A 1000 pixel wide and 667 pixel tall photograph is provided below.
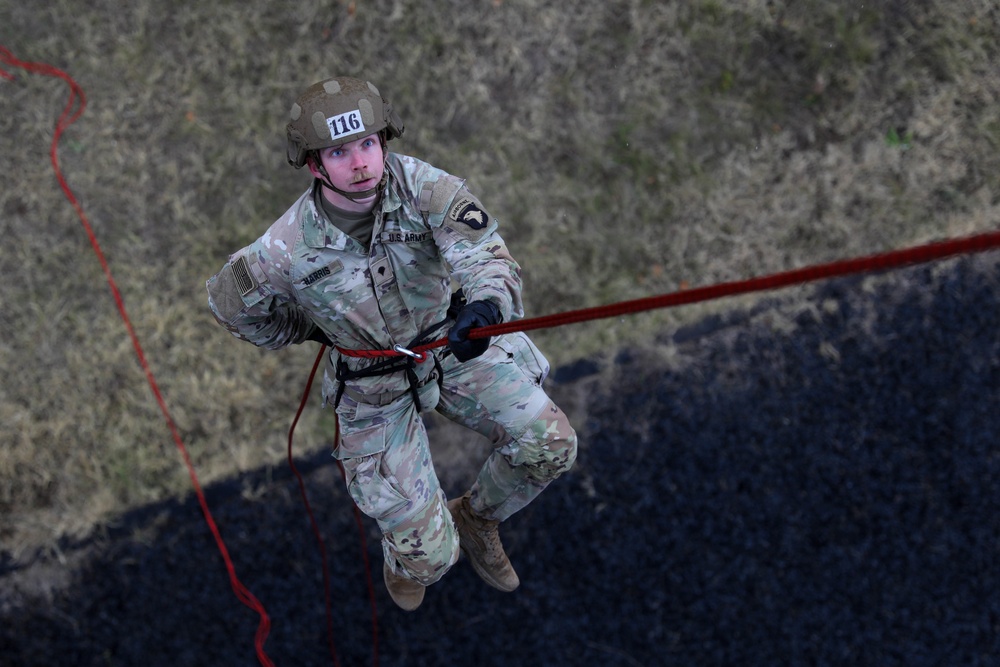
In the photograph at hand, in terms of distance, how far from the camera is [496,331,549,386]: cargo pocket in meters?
5.29

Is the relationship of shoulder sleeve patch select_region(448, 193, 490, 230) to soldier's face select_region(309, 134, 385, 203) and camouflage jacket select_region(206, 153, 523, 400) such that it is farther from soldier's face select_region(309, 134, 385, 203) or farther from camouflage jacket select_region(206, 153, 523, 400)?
soldier's face select_region(309, 134, 385, 203)

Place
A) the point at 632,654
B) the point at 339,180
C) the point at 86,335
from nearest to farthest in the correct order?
the point at 339,180 < the point at 632,654 < the point at 86,335

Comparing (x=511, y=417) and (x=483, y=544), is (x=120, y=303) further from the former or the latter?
(x=511, y=417)

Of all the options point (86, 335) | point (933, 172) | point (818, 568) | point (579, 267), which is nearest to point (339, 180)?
point (579, 267)

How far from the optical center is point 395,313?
4.88 metres

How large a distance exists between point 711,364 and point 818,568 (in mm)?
1715

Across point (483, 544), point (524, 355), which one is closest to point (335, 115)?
point (524, 355)

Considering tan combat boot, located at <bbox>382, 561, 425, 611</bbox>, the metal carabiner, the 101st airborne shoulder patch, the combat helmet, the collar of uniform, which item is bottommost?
tan combat boot, located at <bbox>382, 561, 425, 611</bbox>

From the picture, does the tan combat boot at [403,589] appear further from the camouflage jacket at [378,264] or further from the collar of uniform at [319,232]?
the collar of uniform at [319,232]

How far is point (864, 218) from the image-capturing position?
25.5 feet

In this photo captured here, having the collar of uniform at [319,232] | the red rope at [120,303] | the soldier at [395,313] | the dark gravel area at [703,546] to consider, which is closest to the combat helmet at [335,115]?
the soldier at [395,313]

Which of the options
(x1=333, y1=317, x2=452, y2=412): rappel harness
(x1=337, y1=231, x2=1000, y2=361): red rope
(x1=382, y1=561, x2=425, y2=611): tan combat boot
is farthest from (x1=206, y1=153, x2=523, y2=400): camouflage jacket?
(x1=382, y1=561, x2=425, y2=611): tan combat boot

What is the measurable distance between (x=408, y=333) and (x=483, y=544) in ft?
4.96

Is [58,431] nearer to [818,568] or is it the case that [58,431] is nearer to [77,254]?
[77,254]
